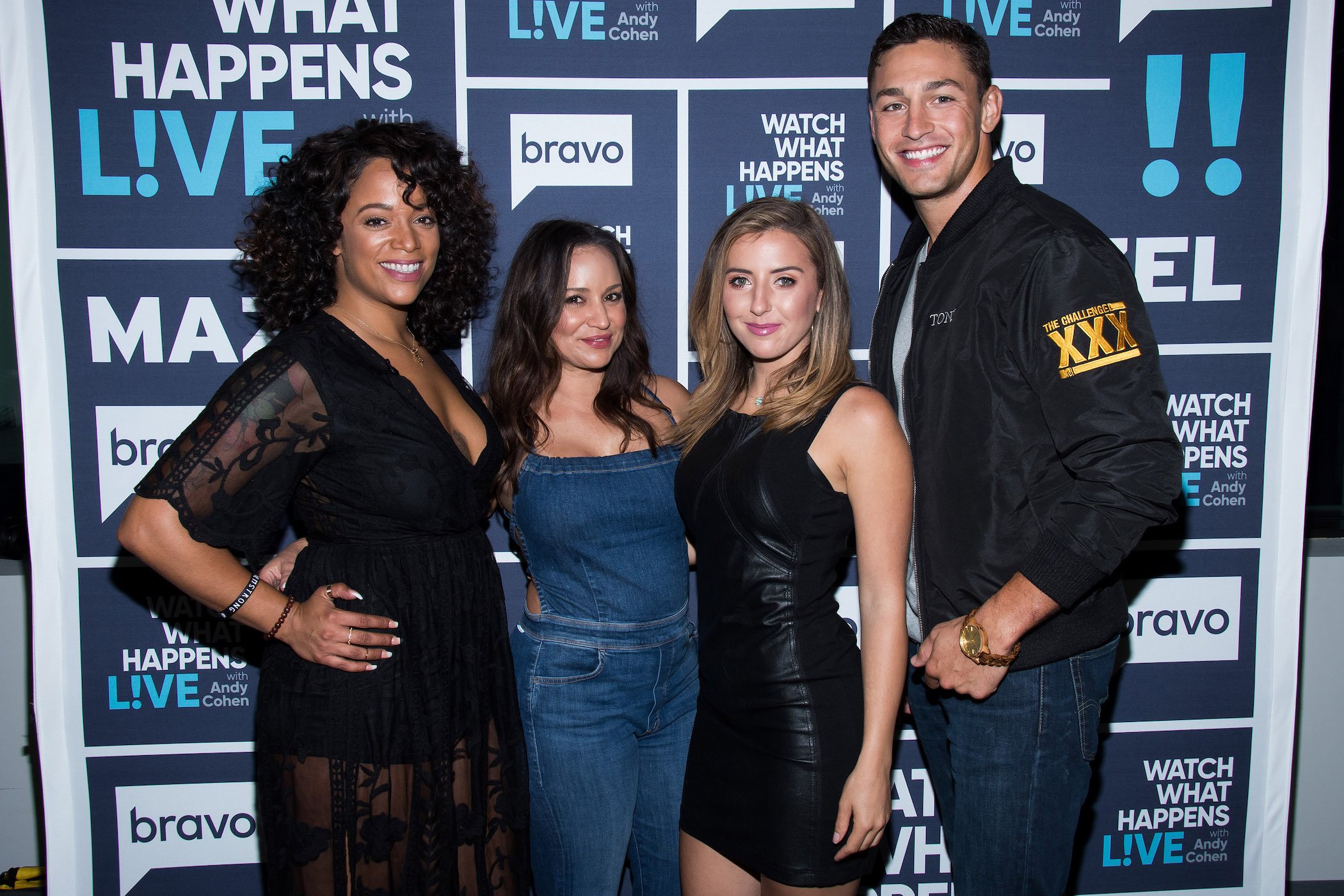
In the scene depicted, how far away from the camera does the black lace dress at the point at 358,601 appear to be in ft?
5.18

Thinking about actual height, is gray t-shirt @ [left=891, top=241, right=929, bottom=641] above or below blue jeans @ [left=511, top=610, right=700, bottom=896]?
above

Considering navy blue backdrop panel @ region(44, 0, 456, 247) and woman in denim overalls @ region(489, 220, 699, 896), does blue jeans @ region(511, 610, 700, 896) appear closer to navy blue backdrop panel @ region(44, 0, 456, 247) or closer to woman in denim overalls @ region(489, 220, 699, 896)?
woman in denim overalls @ region(489, 220, 699, 896)

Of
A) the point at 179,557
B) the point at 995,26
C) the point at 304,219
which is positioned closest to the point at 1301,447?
the point at 995,26

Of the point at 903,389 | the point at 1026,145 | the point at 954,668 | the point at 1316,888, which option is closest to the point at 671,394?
the point at 903,389

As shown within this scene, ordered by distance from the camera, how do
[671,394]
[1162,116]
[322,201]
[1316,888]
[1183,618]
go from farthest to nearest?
[1316,888] → [1183,618] → [1162,116] → [671,394] → [322,201]

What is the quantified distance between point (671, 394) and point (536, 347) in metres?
0.38

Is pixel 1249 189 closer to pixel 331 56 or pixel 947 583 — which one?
pixel 947 583

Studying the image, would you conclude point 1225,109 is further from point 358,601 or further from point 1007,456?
point 358,601

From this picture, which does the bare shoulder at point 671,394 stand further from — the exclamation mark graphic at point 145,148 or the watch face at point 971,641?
the exclamation mark graphic at point 145,148

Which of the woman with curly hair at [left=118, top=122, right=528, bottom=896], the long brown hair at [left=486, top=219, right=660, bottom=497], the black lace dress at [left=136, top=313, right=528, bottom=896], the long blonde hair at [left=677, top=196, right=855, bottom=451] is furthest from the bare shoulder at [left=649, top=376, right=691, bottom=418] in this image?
the black lace dress at [left=136, top=313, right=528, bottom=896]

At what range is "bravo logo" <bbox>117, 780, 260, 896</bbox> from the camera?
2.48 meters

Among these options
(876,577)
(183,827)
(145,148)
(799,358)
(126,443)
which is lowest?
(183,827)

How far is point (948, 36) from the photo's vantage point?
69.7 inches

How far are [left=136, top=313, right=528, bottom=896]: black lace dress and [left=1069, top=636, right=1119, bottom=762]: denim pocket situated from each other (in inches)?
46.5
